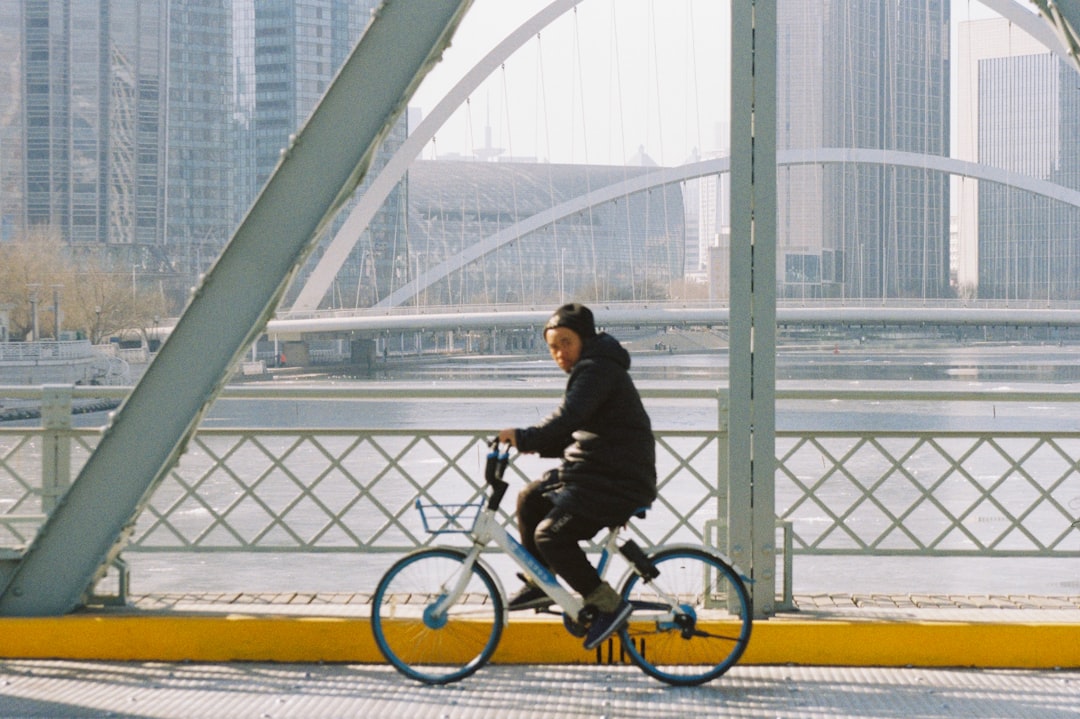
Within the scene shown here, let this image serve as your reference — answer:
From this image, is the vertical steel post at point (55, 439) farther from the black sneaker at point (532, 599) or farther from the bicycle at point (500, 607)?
the black sneaker at point (532, 599)

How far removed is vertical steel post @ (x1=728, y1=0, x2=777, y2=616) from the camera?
504 centimetres

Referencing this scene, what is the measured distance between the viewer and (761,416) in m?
5.05

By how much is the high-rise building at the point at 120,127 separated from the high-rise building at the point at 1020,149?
43.3 meters

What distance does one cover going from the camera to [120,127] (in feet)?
258

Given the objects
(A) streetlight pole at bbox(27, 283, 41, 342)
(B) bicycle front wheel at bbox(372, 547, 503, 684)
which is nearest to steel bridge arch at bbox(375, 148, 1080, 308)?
(A) streetlight pole at bbox(27, 283, 41, 342)

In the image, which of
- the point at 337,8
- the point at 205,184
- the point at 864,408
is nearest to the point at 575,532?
the point at 864,408

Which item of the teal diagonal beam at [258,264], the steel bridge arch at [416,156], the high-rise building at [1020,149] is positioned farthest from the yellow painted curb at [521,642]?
the high-rise building at [1020,149]

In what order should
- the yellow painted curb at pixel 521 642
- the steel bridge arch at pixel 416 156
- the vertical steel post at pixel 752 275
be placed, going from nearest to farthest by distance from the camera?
the yellow painted curb at pixel 521 642 < the vertical steel post at pixel 752 275 < the steel bridge arch at pixel 416 156

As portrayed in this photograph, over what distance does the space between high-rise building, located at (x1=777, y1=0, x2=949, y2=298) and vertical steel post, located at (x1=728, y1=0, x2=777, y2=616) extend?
53.2 metres

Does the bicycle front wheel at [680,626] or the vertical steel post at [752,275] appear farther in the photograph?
the vertical steel post at [752,275]

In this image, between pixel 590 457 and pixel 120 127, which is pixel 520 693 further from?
pixel 120 127

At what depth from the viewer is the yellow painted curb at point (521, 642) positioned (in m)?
4.79

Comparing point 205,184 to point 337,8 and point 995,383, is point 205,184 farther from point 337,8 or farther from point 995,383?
point 995,383

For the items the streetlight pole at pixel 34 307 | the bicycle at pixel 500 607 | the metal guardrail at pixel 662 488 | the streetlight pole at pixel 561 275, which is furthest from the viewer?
the streetlight pole at pixel 34 307
